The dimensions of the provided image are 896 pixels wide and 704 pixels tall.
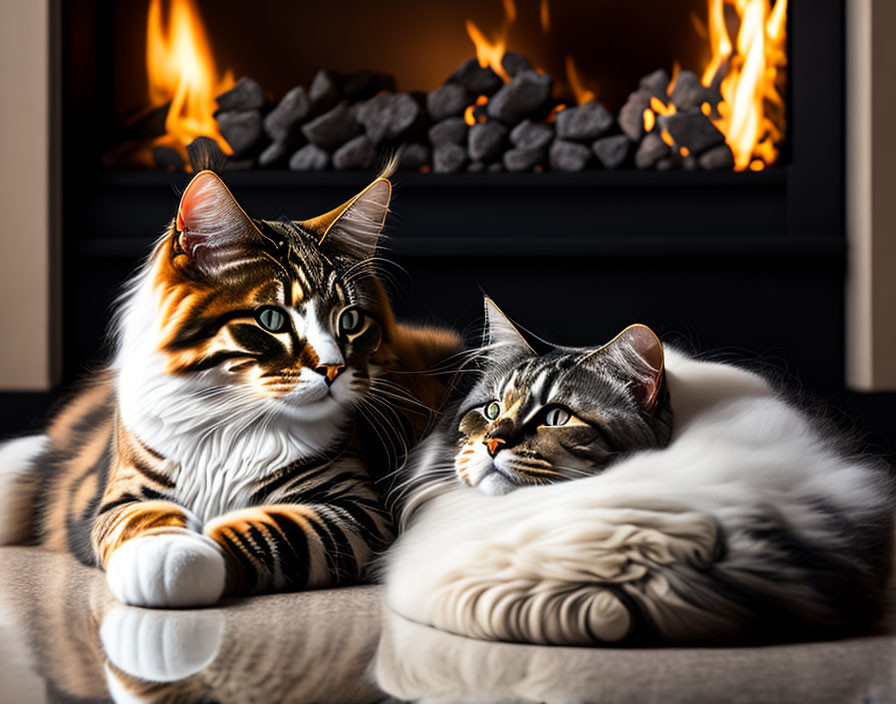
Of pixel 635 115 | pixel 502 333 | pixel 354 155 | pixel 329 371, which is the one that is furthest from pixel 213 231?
pixel 635 115

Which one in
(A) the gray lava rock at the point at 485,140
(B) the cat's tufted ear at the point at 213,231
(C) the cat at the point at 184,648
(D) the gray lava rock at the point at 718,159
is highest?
(A) the gray lava rock at the point at 485,140

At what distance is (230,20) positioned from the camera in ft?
7.34

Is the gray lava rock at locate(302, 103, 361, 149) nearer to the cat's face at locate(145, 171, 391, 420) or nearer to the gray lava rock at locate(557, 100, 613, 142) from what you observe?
the gray lava rock at locate(557, 100, 613, 142)

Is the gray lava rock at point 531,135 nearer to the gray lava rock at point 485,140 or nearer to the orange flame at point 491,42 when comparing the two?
the gray lava rock at point 485,140

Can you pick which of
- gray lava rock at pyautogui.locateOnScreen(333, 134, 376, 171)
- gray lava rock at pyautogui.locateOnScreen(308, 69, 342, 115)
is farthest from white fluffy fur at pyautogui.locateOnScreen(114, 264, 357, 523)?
gray lava rock at pyautogui.locateOnScreen(308, 69, 342, 115)

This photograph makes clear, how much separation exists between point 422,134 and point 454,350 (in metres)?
0.90

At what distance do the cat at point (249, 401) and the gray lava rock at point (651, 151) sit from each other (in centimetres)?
107

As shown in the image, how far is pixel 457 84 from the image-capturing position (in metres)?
2.16

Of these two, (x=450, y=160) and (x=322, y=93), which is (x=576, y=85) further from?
(x=322, y=93)

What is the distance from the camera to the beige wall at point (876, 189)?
1.91 meters

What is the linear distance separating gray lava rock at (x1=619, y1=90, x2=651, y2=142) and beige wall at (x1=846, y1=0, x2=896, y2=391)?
0.44 meters

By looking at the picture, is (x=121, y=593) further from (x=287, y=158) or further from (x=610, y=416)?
(x=287, y=158)

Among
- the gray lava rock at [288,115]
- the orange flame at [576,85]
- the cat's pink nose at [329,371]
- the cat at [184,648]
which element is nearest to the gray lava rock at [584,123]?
A: the orange flame at [576,85]

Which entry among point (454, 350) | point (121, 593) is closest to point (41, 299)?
point (454, 350)
